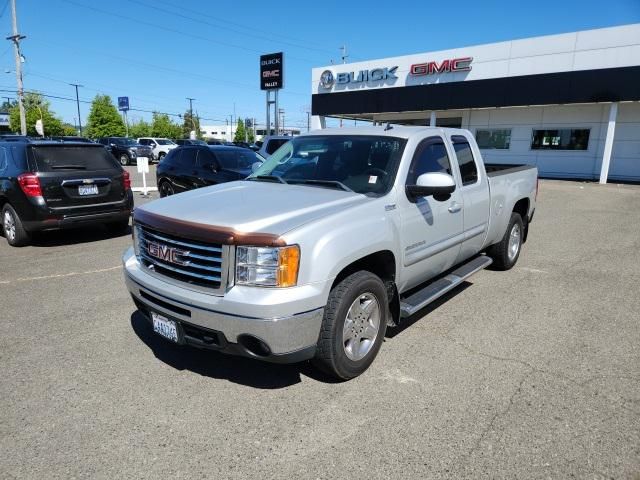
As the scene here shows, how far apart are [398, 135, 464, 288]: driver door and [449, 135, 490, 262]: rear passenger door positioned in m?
0.18

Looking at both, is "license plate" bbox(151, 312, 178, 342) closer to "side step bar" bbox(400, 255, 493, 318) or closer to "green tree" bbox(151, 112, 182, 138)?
"side step bar" bbox(400, 255, 493, 318)

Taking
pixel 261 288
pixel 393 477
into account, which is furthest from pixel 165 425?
pixel 393 477

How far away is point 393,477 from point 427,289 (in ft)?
6.95

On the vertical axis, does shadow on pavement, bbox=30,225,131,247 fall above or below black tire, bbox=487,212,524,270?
below

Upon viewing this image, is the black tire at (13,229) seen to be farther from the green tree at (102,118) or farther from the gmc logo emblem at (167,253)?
the green tree at (102,118)

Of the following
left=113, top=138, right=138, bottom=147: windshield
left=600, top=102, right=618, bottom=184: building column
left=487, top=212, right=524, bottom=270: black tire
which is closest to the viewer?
left=487, top=212, right=524, bottom=270: black tire

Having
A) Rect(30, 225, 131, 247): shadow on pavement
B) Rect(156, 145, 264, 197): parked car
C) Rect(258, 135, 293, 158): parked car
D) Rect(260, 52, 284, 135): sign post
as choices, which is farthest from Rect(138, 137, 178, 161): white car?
Rect(30, 225, 131, 247): shadow on pavement

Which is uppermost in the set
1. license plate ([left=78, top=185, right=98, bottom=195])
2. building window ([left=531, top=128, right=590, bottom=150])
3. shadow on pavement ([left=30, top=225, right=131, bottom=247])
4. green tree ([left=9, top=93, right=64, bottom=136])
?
green tree ([left=9, top=93, right=64, bottom=136])

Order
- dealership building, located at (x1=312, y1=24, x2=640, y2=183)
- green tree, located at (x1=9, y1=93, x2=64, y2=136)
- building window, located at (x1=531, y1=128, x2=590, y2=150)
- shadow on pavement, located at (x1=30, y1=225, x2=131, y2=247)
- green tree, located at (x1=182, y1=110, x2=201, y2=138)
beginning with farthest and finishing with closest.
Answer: green tree, located at (x1=182, y1=110, x2=201, y2=138)
green tree, located at (x1=9, y1=93, x2=64, y2=136)
building window, located at (x1=531, y1=128, x2=590, y2=150)
dealership building, located at (x1=312, y1=24, x2=640, y2=183)
shadow on pavement, located at (x1=30, y1=225, x2=131, y2=247)

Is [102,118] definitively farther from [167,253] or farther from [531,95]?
[167,253]

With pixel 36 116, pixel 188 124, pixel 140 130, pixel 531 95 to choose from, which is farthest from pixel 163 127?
pixel 531 95

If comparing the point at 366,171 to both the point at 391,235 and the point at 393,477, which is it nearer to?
the point at 391,235

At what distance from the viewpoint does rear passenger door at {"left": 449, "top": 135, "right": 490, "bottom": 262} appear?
15.5ft

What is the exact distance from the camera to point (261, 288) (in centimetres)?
281
